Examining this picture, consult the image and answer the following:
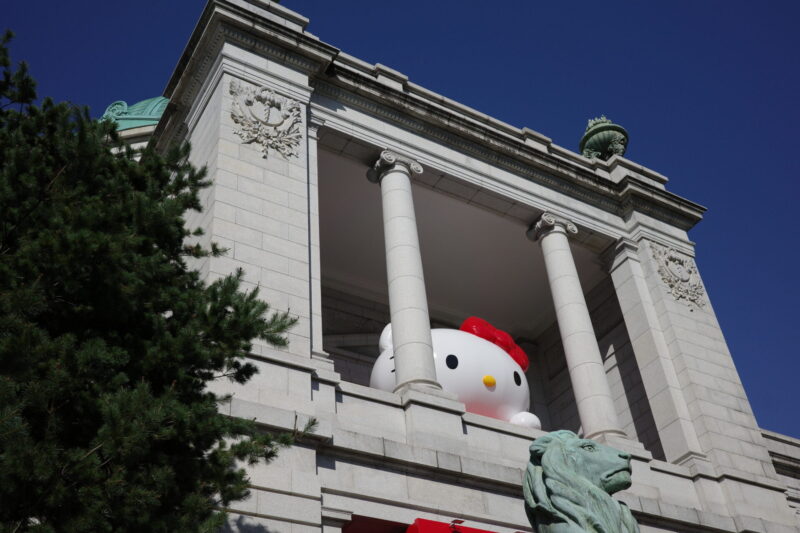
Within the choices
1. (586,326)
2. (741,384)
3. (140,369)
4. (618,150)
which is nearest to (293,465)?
(140,369)

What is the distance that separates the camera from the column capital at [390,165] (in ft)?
60.4

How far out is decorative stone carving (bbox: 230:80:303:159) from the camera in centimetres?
1614

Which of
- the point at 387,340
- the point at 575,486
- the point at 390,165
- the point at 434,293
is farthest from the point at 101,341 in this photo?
the point at 434,293

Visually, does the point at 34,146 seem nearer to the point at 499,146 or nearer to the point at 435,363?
the point at 435,363

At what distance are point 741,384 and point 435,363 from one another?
7.75 meters

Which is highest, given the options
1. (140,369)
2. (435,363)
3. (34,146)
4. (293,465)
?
(435,363)

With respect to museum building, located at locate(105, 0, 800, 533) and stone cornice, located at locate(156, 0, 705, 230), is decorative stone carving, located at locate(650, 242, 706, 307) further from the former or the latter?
stone cornice, located at locate(156, 0, 705, 230)

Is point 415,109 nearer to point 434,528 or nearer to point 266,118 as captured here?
point 266,118

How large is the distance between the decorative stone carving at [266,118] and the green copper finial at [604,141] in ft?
31.0

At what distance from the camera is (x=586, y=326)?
18469mm

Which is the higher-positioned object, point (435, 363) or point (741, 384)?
point (741, 384)

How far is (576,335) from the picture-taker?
59.9ft

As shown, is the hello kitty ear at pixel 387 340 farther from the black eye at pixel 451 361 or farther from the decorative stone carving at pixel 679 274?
the decorative stone carving at pixel 679 274

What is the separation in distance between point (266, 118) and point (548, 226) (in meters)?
7.07
